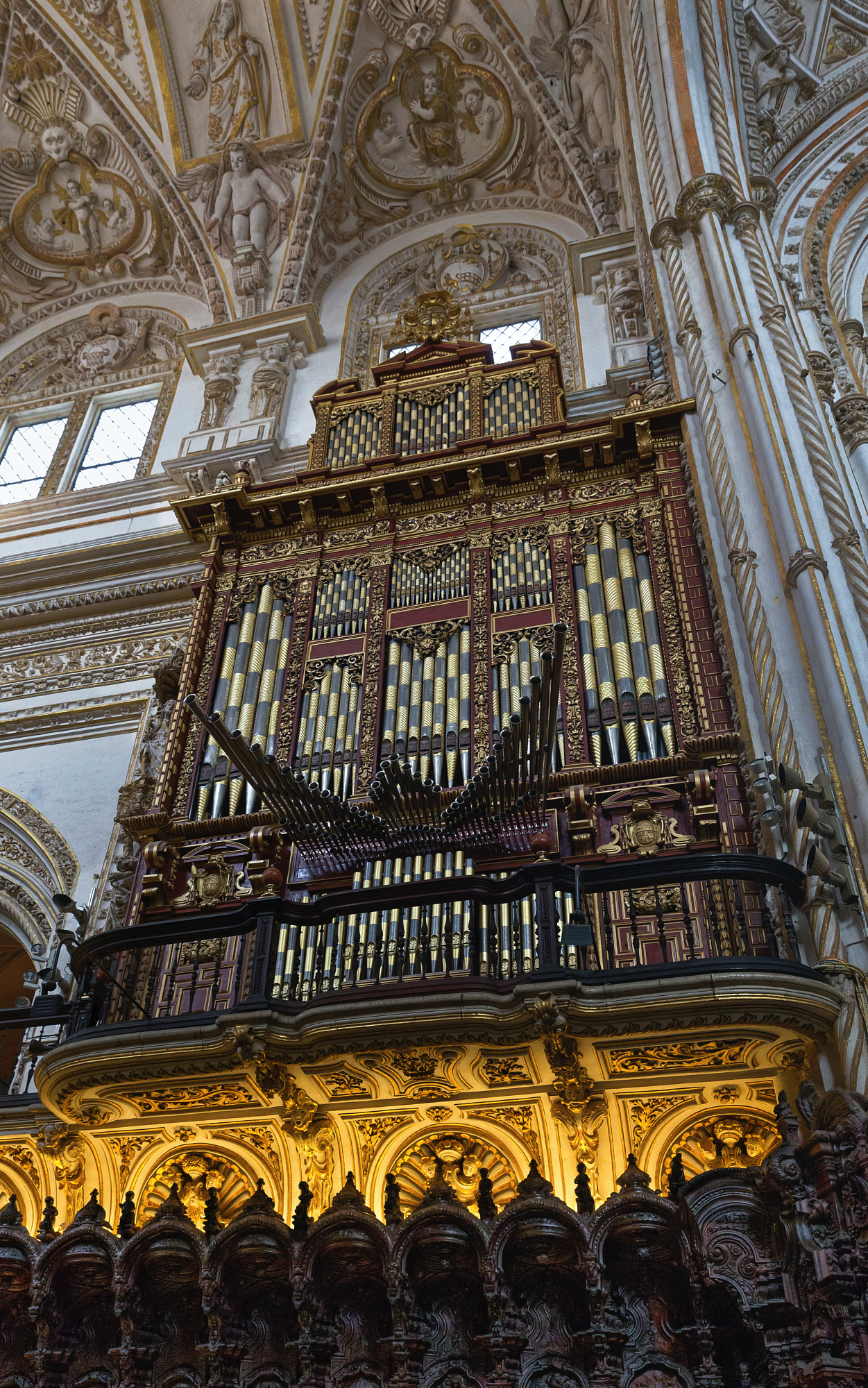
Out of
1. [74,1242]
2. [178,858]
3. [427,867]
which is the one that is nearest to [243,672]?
[178,858]

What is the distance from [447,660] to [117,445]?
30.2 feet

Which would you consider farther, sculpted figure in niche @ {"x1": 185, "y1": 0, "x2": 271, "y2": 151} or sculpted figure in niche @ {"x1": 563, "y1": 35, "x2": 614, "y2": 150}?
sculpted figure in niche @ {"x1": 185, "y1": 0, "x2": 271, "y2": 151}

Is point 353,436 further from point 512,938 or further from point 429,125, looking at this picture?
point 429,125

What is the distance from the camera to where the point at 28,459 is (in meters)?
18.3

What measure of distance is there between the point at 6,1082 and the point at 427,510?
7.53 m

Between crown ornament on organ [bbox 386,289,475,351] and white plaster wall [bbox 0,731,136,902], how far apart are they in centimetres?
703

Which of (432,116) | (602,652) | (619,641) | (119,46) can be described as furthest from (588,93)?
(602,652)

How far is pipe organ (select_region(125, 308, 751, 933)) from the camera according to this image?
9062 millimetres

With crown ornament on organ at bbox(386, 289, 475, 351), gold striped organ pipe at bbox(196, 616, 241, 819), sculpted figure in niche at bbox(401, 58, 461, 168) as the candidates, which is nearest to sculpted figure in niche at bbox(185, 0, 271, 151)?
sculpted figure in niche at bbox(401, 58, 461, 168)

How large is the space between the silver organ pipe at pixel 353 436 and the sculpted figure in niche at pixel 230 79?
25.4 ft

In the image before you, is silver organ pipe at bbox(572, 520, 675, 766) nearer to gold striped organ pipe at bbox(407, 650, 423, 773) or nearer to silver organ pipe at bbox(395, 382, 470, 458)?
gold striped organ pipe at bbox(407, 650, 423, 773)

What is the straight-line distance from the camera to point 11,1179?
9.03 metres

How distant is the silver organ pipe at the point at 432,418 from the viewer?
13.6 metres

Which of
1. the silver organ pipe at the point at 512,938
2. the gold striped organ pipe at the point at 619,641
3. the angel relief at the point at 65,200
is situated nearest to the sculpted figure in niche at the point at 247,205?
the angel relief at the point at 65,200
